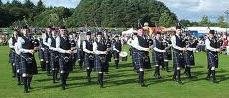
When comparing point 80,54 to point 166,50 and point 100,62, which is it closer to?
point 166,50

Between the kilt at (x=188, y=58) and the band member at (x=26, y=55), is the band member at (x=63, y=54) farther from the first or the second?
the kilt at (x=188, y=58)

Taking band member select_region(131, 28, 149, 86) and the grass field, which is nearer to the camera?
the grass field

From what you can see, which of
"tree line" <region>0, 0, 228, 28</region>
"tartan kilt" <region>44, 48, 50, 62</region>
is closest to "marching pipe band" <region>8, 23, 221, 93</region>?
"tartan kilt" <region>44, 48, 50, 62</region>

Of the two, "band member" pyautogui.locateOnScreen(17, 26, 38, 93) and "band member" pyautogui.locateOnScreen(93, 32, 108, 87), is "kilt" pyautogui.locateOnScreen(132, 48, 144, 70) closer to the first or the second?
"band member" pyautogui.locateOnScreen(93, 32, 108, 87)

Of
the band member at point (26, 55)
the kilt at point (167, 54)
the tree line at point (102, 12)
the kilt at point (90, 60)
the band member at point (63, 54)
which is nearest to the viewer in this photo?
the band member at point (26, 55)

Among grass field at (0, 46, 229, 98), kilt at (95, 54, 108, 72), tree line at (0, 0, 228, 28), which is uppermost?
tree line at (0, 0, 228, 28)

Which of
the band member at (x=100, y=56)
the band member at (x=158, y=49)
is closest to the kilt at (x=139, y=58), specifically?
the band member at (x=100, y=56)

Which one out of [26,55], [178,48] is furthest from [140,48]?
[26,55]

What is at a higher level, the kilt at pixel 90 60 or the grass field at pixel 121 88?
the kilt at pixel 90 60

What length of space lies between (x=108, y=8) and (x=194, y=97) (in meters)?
103

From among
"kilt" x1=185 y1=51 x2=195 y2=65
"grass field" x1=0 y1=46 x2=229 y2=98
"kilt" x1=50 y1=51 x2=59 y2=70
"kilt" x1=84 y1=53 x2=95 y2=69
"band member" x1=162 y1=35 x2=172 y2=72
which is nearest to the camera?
"grass field" x1=0 y1=46 x2=229 y2=98

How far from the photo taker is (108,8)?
11731 cm

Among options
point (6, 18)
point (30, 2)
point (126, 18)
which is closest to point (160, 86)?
point (6, 18)

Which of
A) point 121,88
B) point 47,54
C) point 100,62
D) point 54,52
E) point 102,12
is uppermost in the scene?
point 102,12
